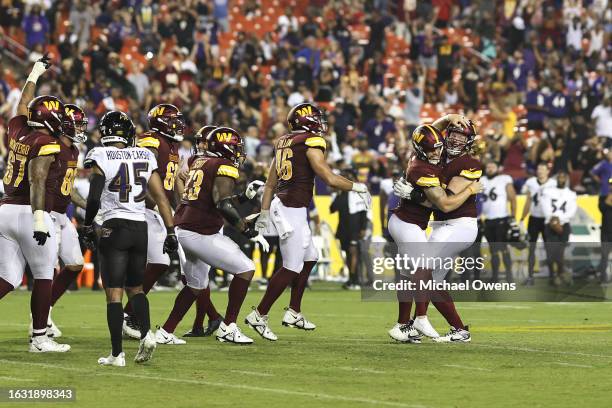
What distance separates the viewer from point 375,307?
16922 mm

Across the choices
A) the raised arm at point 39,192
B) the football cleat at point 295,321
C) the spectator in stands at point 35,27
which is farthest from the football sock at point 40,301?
the spectator in stands at point 35,27

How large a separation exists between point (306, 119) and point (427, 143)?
1.58 m

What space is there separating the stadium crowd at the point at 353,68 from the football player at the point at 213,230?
995cm

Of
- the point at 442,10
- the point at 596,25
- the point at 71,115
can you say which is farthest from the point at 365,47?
the point at 71,115

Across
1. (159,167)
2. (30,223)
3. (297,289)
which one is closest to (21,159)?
(30,223)

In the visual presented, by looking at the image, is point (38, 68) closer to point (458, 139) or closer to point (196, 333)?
point (196, 333)

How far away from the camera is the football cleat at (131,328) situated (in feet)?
39.3

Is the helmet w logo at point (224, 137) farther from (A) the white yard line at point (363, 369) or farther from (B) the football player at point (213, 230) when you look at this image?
(A) the white yard line at point (363, 369)

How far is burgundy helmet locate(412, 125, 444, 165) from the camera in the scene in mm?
11445

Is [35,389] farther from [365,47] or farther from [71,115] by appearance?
Answer: [365,47]

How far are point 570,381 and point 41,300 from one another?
423 cm

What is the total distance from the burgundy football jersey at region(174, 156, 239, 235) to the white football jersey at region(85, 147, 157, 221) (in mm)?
Result: 1557

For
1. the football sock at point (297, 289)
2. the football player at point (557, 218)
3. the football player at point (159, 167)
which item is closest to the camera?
the football player at point (159, 167)

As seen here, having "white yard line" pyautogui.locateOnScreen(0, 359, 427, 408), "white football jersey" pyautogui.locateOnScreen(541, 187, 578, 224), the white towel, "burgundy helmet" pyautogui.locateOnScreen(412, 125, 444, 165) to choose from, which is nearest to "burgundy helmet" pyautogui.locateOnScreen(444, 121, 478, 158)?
"burgundy helmet" pyautogui.locateOnScreen(412, 125, 444, 165)
